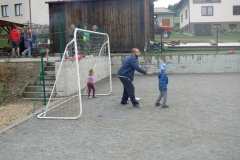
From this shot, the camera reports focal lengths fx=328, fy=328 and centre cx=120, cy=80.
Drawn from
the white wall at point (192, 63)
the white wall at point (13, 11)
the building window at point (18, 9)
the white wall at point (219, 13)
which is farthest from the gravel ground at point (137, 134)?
the white wall at point (219, 13)

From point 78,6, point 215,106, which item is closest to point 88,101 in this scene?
Result: point 215,106

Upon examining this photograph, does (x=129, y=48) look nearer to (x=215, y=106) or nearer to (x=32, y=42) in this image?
(x=32, y=42)

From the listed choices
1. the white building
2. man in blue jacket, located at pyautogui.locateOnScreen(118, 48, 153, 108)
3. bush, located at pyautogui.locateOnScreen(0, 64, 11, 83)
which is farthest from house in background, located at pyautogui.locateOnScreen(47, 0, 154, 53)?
the white building

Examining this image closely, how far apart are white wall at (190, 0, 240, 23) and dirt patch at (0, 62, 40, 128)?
34593 millimetres

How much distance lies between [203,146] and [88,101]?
571 centimetres

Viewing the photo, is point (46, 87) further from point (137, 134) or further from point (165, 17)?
point (165, 17)

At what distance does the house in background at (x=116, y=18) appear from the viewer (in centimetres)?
2041

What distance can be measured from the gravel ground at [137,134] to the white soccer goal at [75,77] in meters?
0.54

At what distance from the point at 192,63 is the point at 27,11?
27.8m

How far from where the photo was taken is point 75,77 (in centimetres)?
1265

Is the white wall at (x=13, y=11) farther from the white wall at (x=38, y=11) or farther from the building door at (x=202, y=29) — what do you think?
the building door at (x=202, y=29)

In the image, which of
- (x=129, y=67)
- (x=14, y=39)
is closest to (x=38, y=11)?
(x=14, y=39)

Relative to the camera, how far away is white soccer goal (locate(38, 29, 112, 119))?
9.23m

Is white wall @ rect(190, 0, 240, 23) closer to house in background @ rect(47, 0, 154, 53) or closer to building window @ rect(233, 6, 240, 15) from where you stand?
building window @ rect(233, 6, 240, 15)
